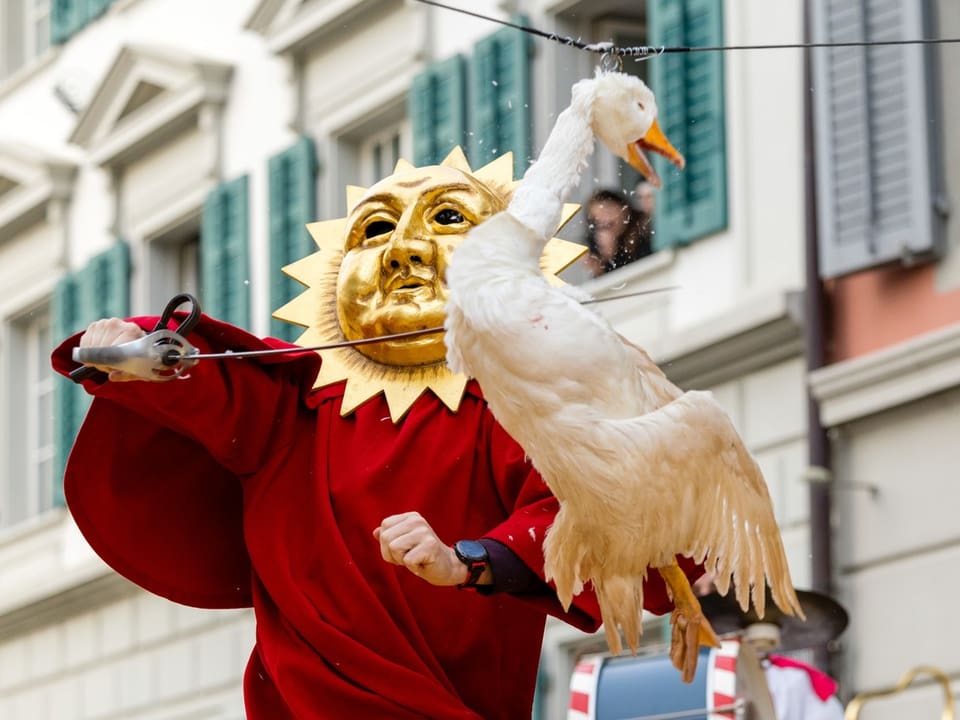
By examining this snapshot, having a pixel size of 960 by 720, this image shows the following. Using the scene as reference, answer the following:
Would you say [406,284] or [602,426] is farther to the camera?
[406,284]

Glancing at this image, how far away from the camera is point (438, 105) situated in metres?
11.2

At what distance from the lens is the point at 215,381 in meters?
4.13

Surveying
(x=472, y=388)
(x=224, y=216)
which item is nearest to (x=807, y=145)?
(x=224, y=216)

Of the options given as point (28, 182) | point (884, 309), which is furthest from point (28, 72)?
point (884, 309)

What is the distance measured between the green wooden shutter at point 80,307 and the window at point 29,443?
165 mm

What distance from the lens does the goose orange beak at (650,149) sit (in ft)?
12.4

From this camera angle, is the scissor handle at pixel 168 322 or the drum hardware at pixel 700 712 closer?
the scissor handle at pixel 168 322

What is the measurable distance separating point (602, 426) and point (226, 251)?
9.20 metres

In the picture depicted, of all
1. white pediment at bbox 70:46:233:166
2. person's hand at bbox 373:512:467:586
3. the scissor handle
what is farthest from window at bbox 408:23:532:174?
person's hand at bbox 373:512:467:586

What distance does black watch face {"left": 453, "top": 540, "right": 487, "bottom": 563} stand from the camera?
12.5ft

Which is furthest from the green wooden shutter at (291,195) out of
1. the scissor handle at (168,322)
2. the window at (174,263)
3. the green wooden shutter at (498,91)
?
the scissor handle at (168,322)

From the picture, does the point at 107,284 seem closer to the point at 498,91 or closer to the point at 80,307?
the point at 80,307

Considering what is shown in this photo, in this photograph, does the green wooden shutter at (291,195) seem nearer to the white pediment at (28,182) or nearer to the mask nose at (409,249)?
the white pediment at (28,182)

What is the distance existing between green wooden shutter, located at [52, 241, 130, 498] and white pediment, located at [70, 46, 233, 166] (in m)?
0.60
